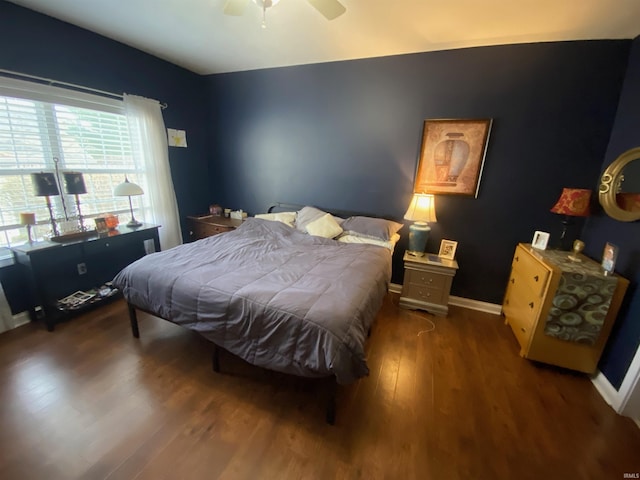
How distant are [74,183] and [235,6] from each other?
2.20 m

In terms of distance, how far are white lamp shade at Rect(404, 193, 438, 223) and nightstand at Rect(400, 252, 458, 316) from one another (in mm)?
425

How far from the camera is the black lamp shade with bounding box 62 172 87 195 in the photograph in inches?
96.0

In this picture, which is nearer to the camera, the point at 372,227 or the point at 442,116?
the point at 442,116

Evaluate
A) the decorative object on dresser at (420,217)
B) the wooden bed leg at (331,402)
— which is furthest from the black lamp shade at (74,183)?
the decorative object on dresser at (420,217)

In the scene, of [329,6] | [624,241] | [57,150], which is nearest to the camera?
[329,6]

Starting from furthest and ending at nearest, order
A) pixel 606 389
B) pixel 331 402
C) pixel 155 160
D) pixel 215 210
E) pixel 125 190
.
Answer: pixel 215 210 → pixel 155 160 → pixel 125 190 → pixel 606 389 → pixel 331 402

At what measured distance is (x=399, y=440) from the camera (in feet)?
4.79

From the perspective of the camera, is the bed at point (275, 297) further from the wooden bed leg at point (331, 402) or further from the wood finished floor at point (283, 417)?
the wood finished floor at point (283, 417)

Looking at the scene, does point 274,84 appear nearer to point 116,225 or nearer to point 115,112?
point 115,112

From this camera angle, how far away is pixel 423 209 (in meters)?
2.68

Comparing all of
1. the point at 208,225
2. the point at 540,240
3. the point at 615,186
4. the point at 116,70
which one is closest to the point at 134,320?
the point at 208,225

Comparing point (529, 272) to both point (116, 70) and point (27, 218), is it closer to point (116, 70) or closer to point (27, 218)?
point (27, 218)

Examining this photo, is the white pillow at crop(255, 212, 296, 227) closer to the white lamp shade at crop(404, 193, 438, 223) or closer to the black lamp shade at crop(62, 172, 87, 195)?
the white lamp shade at crop(404, 193, 438, 223)

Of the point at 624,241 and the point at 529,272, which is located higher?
the point at 624,241
